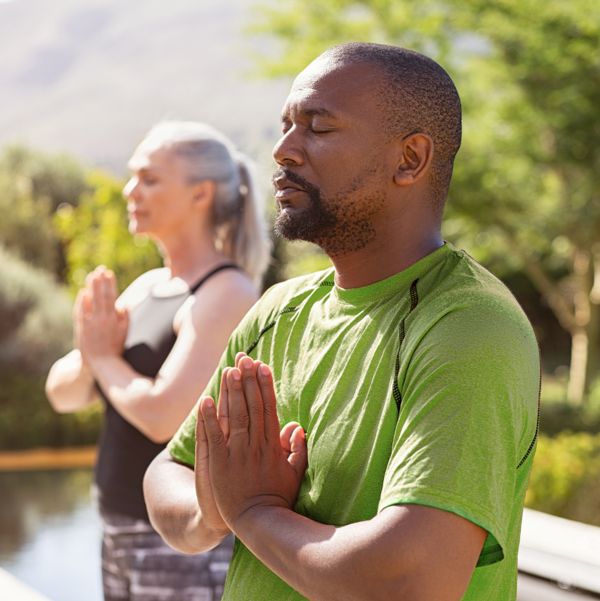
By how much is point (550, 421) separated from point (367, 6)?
16.2 feet

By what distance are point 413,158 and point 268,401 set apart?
29 centimetres

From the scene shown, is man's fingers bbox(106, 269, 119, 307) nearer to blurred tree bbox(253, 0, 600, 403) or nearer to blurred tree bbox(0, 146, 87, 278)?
blurred tree bbox(253, 0, 600, 403)

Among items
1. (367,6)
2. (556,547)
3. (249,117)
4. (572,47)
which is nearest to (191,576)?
(556,547)

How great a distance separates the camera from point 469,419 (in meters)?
0.88

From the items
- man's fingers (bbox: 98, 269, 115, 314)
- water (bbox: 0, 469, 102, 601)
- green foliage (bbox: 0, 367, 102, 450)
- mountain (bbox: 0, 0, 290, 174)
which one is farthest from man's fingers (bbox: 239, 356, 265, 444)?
mountain (bbox: 0, 0, 290, 174)

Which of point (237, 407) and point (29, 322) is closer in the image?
point (237, 407)

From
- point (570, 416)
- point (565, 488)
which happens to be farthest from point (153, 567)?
point (570, 416)

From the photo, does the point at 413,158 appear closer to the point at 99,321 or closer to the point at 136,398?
the point at 136,398

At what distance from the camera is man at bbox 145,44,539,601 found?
2.89 feet

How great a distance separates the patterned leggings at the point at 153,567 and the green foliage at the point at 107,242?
1012 cm

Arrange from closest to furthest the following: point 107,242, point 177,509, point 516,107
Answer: point 177,509
point 516,107
point 107,242

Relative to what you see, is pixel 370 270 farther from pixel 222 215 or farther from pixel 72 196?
pixel 72 196

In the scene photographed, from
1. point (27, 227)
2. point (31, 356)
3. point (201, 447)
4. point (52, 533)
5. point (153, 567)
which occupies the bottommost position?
point (27, 227)

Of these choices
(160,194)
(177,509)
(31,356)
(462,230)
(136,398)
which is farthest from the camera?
(462,230)
